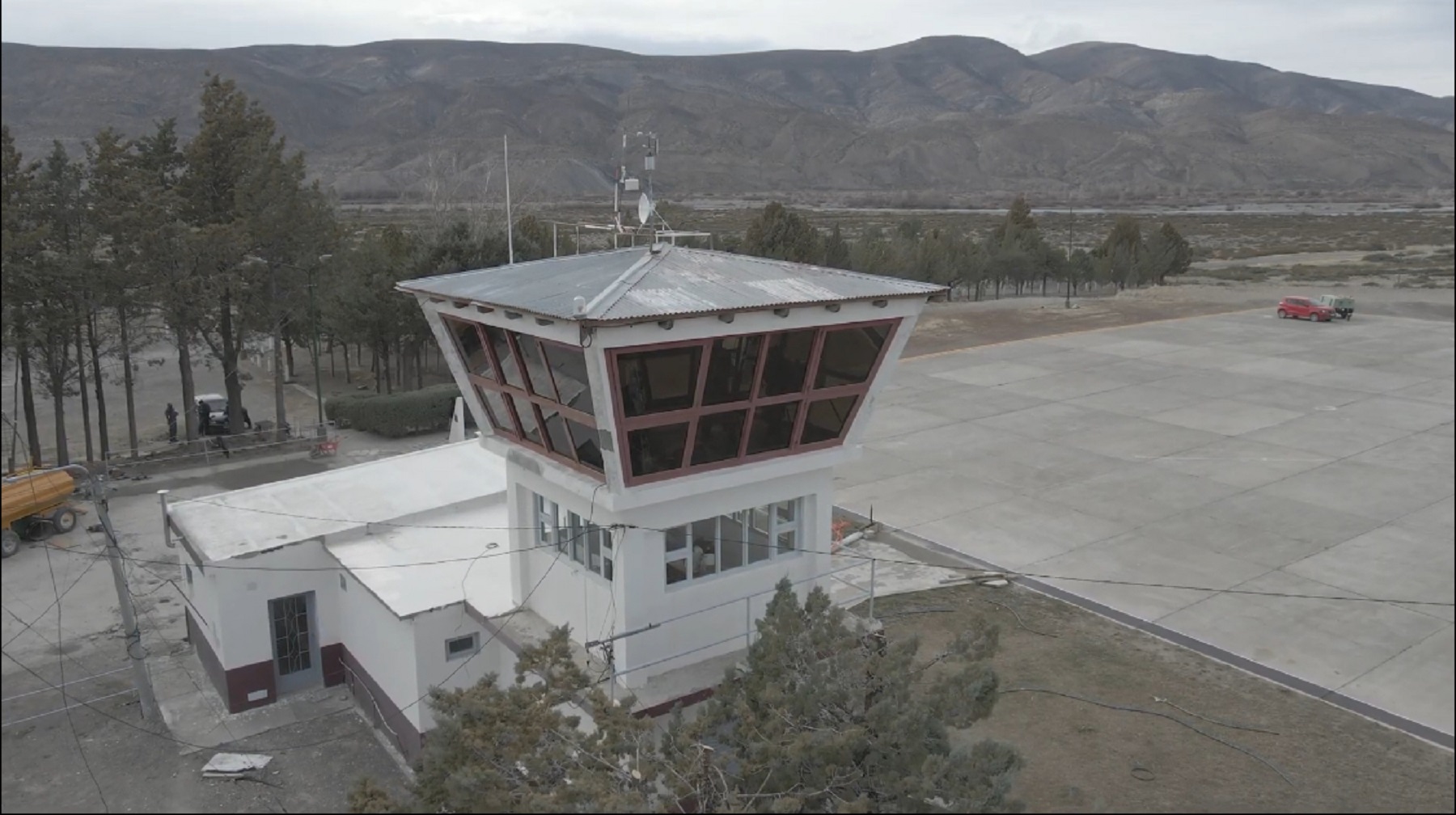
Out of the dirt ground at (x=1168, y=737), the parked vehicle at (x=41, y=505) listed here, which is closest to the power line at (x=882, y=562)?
the parked vehicle at (x=41, y=505)

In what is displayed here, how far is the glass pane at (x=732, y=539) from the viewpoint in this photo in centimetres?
1329

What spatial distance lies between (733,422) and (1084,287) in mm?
67647

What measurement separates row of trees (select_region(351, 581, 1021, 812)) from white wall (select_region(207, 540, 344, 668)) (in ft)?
25.5

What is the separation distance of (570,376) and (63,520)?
17.8 m

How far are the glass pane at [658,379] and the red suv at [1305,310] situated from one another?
112 feet

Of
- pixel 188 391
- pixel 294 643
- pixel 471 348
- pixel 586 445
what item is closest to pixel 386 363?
pixel 188 391

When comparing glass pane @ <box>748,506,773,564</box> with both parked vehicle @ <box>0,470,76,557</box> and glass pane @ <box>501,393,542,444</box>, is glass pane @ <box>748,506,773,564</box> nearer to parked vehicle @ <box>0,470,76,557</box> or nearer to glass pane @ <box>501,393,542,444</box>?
glass pane @ <box>501,393,542,444</box>

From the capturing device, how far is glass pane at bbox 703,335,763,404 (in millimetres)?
11469

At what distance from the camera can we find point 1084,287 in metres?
73.4

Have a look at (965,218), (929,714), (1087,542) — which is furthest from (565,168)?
(929,714)

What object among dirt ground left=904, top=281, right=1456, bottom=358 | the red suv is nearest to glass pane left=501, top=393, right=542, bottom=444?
dirt ground left=904, top=281, right=1456, bottom=358

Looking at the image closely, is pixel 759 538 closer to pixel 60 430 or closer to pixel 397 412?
pixel 397 412

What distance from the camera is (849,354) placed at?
41.6ft

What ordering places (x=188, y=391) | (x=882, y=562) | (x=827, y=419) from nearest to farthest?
(x=827, y=419)
(x=882, y=562)
(x=188, y=391)
